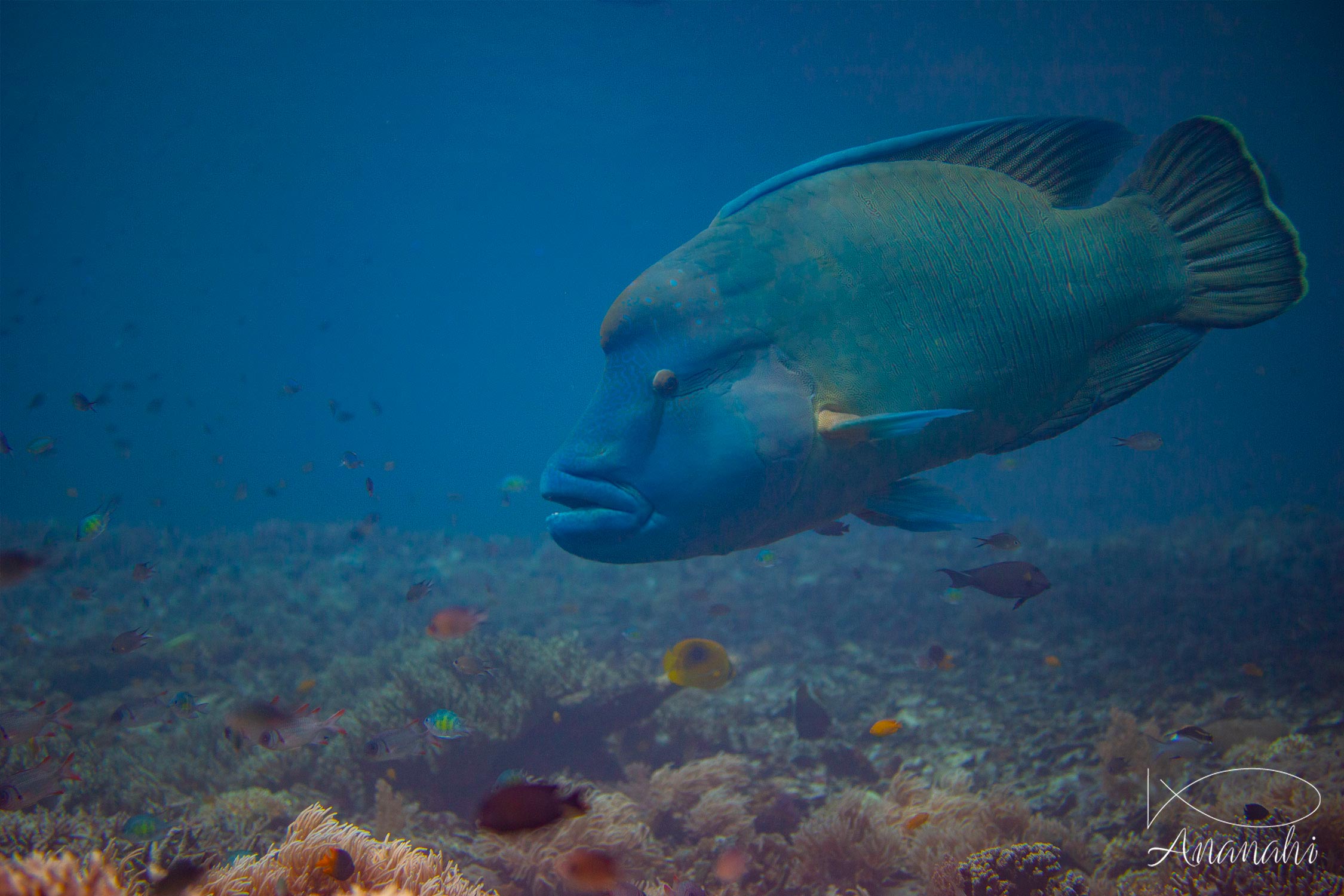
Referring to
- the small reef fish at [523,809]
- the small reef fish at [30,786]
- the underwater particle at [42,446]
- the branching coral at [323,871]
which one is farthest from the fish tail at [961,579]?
the underwater particle at [42,446]

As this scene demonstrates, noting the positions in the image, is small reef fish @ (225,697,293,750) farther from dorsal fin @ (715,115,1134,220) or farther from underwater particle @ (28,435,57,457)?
underwater particle @ (28,435,57,457)

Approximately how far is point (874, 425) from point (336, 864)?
2648mm

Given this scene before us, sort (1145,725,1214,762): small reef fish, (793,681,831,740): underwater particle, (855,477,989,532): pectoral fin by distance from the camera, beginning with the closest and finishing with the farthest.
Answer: (855,477,989,532): pectoral fin < (1145,725,1214,762): small reef fish < (793,681,831,740): underwater particle

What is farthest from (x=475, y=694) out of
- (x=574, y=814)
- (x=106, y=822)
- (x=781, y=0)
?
(x=781, y=0)

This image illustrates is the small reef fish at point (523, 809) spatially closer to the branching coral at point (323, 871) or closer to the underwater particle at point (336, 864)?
the branching coral at point (323, 871)

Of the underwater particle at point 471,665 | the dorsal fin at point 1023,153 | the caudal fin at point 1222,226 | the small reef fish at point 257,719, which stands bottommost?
the underwater particle at point 471,665

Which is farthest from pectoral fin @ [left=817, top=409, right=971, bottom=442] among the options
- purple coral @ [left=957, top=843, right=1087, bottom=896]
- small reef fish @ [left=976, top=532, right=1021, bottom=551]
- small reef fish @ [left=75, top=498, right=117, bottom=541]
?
small reef fish @ [left=75, top=498, right=117, bottom=541]

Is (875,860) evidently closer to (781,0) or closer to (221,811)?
(221,811)

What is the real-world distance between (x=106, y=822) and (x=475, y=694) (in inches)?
114

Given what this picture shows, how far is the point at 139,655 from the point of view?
31.0 feet

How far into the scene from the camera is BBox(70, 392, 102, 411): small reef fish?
9.04 meters

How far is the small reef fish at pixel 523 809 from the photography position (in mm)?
2227

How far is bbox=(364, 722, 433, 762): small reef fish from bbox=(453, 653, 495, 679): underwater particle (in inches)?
35.6

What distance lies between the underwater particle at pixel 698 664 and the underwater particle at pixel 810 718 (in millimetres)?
1302
